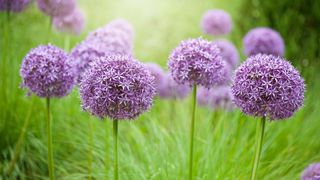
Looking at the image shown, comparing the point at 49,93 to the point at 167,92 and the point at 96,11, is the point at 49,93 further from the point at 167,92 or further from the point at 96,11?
the point at 96,11

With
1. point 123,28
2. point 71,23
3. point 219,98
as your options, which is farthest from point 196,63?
point 71,23

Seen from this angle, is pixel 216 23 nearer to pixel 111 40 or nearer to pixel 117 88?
pixel 111 40

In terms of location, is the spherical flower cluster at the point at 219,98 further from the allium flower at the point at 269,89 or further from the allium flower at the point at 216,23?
the allium flower at the point at 269,89

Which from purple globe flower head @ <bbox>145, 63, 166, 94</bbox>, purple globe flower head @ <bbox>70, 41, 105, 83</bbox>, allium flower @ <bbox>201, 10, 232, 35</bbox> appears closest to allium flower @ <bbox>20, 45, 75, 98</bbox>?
purple globe flower head @ <bbox>70, 41, 105, 83</bbox>

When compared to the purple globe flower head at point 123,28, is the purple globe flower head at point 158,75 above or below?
below

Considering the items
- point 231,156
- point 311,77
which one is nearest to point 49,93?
point 231,156

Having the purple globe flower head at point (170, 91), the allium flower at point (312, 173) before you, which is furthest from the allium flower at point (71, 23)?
the allium flower at point (312, 173)

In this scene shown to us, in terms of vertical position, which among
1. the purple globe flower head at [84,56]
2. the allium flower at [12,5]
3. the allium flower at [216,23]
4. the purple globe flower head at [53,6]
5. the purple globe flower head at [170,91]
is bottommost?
the purple globe flower head at [170,91]
